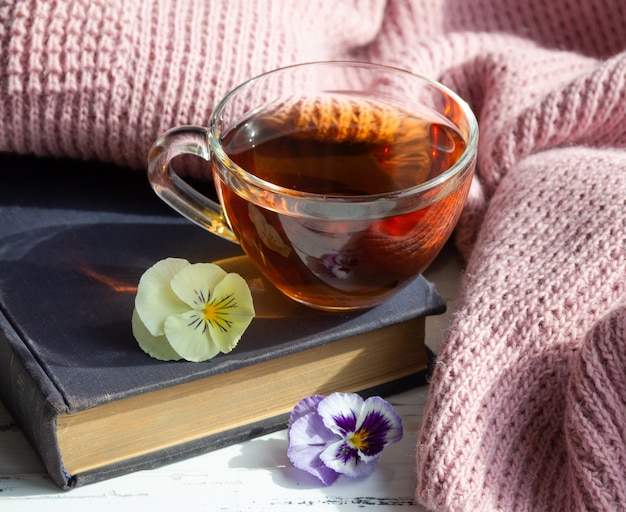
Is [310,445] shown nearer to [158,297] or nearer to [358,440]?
[358,440]

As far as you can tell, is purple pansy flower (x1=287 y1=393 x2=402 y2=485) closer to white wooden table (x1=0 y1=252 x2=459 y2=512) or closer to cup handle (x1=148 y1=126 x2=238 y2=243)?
white wooden table (x1=0 y1=252 x2=459 y2=512)

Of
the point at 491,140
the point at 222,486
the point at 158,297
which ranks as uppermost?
the point at 491,140

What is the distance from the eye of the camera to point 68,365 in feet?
1.81

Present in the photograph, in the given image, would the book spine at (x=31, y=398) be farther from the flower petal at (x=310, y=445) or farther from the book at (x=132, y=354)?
Result: the flower petal at (x=310, y=445)

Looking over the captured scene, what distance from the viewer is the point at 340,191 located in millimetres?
622

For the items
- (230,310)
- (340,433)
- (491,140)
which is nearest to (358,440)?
(340,433)

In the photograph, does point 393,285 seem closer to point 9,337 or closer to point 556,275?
point 556,275

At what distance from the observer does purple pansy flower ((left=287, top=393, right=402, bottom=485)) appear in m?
0.56

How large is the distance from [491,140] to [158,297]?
0.31 metres

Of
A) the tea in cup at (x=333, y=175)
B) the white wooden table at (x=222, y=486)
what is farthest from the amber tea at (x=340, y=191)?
the white wooden table at (x=222, y=486)

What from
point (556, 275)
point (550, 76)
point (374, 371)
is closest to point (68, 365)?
point (374, 371)

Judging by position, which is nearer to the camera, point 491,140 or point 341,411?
point 341,411

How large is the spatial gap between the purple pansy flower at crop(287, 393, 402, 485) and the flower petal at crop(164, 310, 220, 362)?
0.07m

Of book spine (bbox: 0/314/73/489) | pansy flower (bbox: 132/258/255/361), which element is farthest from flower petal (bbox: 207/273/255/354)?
book spine (bbox: 0/314/73/489)
